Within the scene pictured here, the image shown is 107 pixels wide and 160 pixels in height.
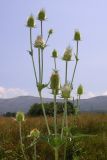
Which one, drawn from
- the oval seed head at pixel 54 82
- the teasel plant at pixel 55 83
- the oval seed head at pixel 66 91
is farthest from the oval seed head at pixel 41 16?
the oval seed head at pixel 66 91

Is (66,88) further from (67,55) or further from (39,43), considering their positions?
(39,43)

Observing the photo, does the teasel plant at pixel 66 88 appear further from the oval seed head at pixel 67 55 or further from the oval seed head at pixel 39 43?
the oval seed head at pixel 39 43

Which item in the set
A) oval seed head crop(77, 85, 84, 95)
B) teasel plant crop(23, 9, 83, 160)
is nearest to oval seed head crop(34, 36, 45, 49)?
teasel plant crop(23, 9, 83, 160)

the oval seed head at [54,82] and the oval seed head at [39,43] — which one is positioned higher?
the oval seed head at [39,43]

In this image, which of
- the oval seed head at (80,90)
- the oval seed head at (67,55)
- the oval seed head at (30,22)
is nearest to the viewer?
the oval seed head at (67,55)

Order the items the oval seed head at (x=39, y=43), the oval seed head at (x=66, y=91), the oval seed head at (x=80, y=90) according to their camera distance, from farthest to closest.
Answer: the oval seed head at (x=80, y=90) < the oval seed head at (x=39, y=43) < the oval seed head at (x=66, y=91)

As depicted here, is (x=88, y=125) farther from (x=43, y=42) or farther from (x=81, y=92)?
(x=43, y=42)

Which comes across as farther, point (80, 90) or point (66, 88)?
point (80, 90)

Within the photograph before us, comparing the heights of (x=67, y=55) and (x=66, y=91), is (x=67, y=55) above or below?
above

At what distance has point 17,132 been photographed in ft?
36.7

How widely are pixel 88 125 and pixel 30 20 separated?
10018mm

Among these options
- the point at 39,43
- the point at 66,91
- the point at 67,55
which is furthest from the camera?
the point at 39,43

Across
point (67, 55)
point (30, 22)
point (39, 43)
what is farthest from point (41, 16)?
point (67, 55)

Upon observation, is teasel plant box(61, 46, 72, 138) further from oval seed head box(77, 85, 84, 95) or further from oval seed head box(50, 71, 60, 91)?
oval seed head box(77, 85, 84, 95)
